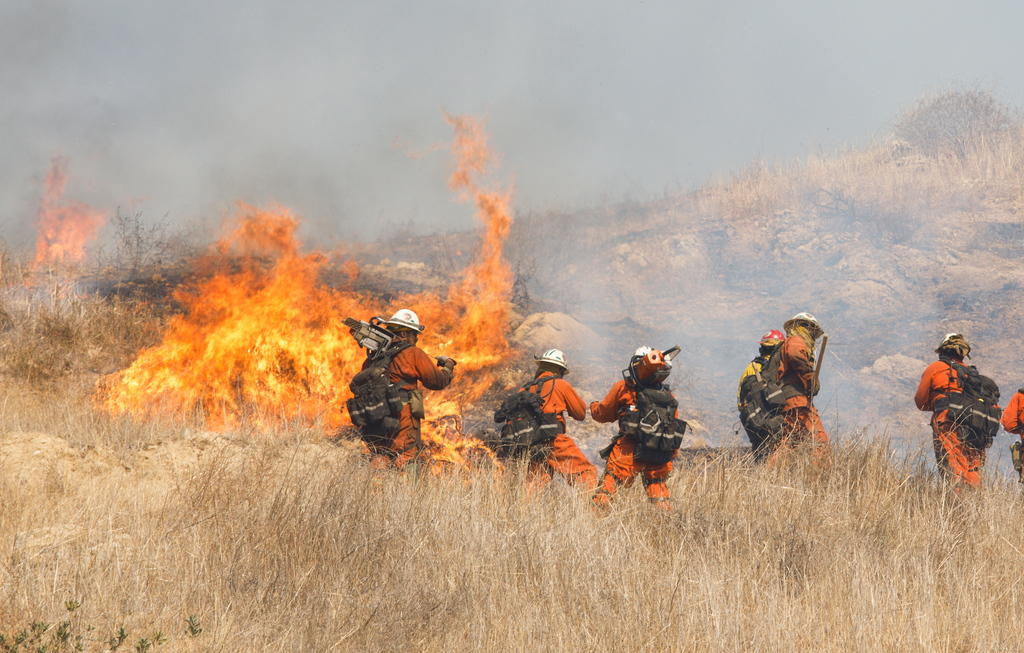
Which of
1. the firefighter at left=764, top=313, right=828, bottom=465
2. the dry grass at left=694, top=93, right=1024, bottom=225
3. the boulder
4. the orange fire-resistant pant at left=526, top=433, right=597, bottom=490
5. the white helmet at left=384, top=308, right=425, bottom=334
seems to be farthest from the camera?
the dry grass at left=694, top=93, right=1024, bottom=225

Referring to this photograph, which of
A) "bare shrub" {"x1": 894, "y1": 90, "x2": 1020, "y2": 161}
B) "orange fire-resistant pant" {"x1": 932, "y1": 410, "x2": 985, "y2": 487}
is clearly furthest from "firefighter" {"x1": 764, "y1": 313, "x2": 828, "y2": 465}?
"bare shrub" {"x1": 894, "y1": 90, "x2": 1020, "y2": 161}

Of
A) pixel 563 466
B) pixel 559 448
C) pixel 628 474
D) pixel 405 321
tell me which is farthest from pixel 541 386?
pixel 405 321

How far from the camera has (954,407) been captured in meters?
7.24

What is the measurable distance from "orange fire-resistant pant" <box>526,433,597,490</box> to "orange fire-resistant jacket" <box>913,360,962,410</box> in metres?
3.30

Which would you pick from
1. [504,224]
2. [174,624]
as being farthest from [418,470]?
[504,224]

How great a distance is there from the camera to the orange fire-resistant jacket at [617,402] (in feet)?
21.6

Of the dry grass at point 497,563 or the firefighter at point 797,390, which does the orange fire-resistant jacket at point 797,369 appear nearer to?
the firefighter at point 797,390

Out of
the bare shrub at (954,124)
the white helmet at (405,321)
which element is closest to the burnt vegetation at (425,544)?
the white helmet at (405,321)

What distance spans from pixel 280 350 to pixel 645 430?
561 cm

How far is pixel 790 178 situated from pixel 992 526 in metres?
16.4

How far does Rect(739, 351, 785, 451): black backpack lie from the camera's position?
307 inches

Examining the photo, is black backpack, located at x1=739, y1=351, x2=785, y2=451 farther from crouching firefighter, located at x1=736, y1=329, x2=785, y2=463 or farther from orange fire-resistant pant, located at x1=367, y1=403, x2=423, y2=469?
orange fire-resistant pant, located at x1=367, y1=403, x2=423, y2=469

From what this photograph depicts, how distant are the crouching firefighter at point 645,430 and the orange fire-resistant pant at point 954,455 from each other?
2518 millimetres

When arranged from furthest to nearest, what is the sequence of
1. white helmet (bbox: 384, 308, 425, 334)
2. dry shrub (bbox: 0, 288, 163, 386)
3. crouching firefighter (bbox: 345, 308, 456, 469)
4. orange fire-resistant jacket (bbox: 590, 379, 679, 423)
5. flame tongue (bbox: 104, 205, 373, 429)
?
dry shrub (bbox: 0, 288, 163, 386) < flame tongue (bbox: 104, 205, 373, 429) < white helmet (bbox: 384, 308, 425, 334) < crouching firefighter (bbox: 345, 308, 456, 469) < orange fire-resistant jacket (bbox: 590, 379, 679, 423)
